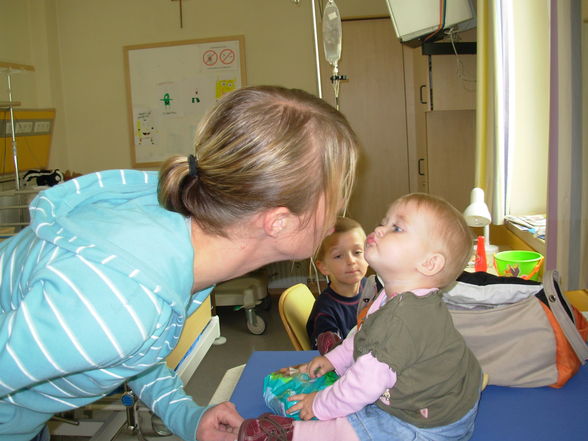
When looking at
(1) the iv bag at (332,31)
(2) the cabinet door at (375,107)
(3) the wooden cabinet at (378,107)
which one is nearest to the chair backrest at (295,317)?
(1) the iv bag at (332,31)

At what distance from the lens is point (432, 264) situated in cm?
114

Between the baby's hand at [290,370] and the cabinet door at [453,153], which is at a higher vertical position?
the cabinet door at [453,153]

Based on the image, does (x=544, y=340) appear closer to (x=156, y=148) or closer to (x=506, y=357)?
(x=506, y=357)

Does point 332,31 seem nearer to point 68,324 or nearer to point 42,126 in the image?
point 68,324

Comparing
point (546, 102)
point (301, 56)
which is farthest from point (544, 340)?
point (301, 56)

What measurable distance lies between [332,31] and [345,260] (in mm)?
1104

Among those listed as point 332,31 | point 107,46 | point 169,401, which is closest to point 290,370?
point 169,401

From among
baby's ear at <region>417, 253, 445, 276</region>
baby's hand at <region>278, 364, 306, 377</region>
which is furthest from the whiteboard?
baby's ear at <region>417, 253, 445, 276</region>

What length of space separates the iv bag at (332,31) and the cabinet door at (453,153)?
768 millimetres

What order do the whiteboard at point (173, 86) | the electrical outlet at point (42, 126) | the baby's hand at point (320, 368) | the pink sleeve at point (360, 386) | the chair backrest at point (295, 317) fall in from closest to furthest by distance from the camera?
the pink sleeve at point (360, 386) < the baby's hand at point (320, 368) < the chair backrest at point (295, 317) < the electrical outlet at point (42, 126) < the whiteboard at point (173, 86)

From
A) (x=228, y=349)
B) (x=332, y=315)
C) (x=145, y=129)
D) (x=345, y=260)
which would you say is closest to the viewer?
(x=332, y=315)

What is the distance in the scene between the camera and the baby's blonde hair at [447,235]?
1145 millimetres

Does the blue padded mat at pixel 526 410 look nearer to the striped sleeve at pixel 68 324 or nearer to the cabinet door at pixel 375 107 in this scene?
the striped sleeve at pixel 68 324

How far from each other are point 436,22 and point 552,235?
4.50 ft
